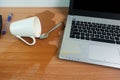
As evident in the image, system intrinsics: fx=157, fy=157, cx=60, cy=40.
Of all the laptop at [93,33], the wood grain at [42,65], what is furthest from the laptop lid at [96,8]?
the wood grain at [42,65]

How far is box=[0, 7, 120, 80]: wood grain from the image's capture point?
1.99ft

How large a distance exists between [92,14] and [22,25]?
0.34m

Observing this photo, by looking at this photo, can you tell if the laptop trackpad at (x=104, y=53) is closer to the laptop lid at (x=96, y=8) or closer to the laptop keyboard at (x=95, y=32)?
the laptop keyboard at (x=95, y=32)

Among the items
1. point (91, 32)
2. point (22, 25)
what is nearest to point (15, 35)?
point (22, 25)

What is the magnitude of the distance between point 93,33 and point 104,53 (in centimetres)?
11

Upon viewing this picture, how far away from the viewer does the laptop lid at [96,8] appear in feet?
2.40

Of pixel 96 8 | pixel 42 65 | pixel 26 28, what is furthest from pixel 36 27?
pixel 96 8

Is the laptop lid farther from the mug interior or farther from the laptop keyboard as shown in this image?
the mug interior

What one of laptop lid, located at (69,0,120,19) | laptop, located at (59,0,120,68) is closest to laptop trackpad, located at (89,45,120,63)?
laptop, located at (59,0,120,68)

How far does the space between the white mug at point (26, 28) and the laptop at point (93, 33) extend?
13 centimetres

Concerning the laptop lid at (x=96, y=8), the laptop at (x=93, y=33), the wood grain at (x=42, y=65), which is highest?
the laptop lid at (x=96, y=8)

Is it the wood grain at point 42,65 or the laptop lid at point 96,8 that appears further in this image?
the laptop lid at point 96,8

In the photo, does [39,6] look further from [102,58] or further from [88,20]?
[102,58]

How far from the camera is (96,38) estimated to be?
703 mm
